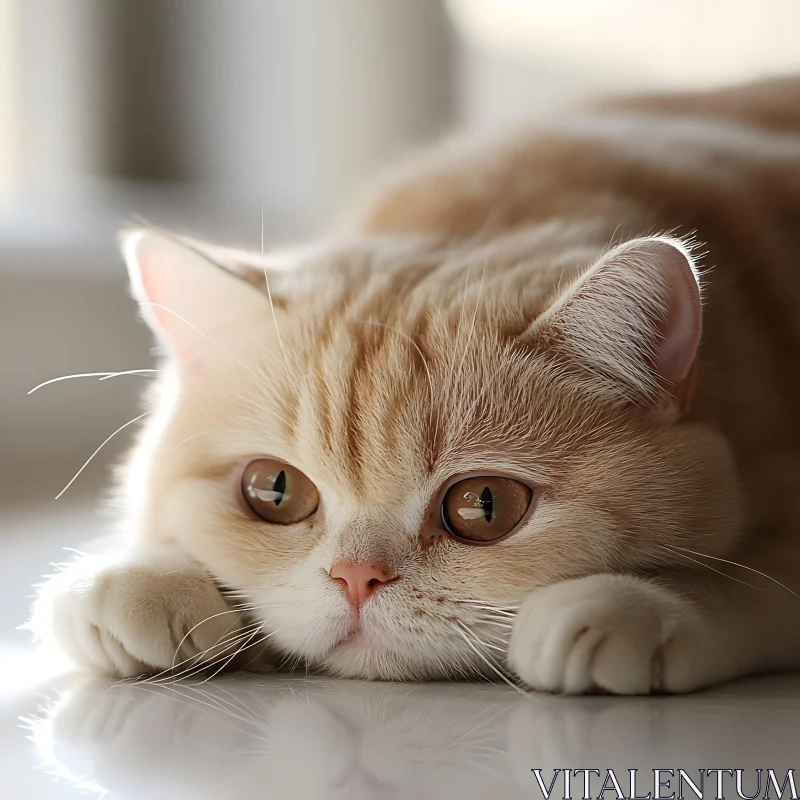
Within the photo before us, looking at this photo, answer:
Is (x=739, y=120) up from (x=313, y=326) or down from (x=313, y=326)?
up

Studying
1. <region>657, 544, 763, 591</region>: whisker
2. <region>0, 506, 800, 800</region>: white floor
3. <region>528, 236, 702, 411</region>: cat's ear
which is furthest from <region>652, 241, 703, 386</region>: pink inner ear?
<region>0, 506, 800, 800</region>: white floor

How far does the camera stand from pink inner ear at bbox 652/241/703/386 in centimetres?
102

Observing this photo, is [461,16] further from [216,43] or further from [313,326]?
[313,326]

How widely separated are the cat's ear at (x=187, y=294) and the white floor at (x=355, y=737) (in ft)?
1.38

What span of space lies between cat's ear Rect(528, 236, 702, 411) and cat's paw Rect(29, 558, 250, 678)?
0.45 meters

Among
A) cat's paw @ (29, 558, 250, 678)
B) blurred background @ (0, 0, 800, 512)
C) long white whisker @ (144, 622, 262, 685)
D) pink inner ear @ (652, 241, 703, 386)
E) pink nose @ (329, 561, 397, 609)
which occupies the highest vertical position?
blurred background @ (0, 0, 800, 512)

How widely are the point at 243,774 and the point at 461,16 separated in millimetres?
2978

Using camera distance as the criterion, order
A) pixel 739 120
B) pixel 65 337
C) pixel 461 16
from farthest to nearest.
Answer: pixel 461 16 → pixel 65 337 → pixel 739 120

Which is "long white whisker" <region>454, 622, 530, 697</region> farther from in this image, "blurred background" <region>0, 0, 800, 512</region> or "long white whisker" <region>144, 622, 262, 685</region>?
"blurred background" <region>0, 0, 800, 512</region>

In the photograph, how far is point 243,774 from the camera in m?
0.82

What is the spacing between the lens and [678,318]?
107 centimetres

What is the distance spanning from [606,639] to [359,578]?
24 centimetres

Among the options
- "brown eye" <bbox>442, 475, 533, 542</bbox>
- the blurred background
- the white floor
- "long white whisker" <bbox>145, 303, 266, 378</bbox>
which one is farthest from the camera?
the blurred background

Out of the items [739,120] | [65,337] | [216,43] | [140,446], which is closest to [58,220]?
[65,337]
